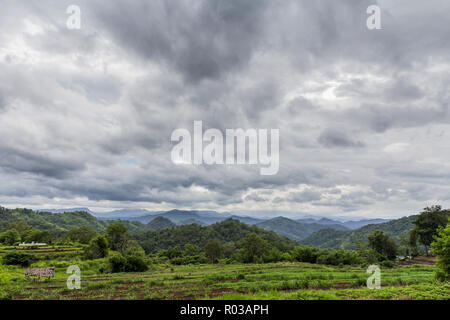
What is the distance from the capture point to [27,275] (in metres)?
27.4

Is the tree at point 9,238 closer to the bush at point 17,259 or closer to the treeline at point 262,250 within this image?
the treeline at point 262,250

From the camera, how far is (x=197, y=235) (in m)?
163

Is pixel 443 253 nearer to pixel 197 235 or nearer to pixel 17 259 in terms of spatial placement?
pixel 17 259

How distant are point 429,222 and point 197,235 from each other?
133 metres

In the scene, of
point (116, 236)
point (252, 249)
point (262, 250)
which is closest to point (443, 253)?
point (252, 249)

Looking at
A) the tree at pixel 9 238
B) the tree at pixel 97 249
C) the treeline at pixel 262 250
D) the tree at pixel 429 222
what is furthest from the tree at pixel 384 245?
the tree at pixel 9 238

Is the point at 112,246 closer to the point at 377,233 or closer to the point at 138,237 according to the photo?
the point at 377,233

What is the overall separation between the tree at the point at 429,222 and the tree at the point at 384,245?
6.43 metres

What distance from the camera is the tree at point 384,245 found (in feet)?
199

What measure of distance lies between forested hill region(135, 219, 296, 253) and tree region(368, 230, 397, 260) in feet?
264

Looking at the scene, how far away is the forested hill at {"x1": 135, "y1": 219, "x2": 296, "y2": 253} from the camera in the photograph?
14920 cm

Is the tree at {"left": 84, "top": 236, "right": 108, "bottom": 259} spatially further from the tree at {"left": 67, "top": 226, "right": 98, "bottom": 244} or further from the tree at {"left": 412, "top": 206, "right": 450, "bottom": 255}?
the tree at {"left": 412, "top": 206, "right": 450, "bottom": 255}

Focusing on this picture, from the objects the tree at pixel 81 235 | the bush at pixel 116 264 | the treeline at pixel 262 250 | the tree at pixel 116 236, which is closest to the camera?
the bush at pixel 116 264
